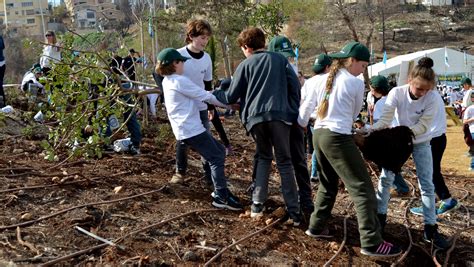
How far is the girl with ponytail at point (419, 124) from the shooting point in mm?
4723

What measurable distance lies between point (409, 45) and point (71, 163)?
180 ft

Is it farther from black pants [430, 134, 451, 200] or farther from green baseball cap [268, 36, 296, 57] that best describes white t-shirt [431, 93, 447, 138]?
green baseball cap [268, 36, 296, 57]

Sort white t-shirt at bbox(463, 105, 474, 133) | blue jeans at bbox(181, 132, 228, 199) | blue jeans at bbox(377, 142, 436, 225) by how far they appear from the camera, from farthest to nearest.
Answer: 1. white t-shirt at bbox(463, 105, 474, 133)
2. blue jeans at bbox(181, 132, 228, 199)
3. blue jeans at bbox(377, 142, 436, 225)

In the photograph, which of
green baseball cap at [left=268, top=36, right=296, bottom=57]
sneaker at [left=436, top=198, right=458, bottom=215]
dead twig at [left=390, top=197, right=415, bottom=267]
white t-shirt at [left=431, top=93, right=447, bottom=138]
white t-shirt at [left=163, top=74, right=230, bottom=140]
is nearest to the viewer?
dead twig at [left=390, top=197, right=415, bottom=267]

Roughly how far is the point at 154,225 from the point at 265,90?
4.68 ft

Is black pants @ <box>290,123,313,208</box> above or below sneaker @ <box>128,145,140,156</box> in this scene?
above

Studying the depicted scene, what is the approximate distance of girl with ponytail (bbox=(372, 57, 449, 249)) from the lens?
4.72 meters

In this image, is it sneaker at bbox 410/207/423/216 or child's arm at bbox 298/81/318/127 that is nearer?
child's arm at bbox 298/81/318/127

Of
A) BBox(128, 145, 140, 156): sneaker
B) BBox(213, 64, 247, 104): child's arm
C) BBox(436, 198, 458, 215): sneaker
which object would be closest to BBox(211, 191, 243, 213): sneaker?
BBox(213, 64, 247, 104): child's arm

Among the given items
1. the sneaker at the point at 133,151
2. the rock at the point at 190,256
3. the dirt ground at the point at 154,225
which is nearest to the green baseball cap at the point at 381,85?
the dirt ground at the point at 154,225

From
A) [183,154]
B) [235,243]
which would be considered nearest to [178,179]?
[183,154]

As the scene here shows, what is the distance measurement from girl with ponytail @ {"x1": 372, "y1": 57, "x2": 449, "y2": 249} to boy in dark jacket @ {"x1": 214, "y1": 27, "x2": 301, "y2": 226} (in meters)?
0.77

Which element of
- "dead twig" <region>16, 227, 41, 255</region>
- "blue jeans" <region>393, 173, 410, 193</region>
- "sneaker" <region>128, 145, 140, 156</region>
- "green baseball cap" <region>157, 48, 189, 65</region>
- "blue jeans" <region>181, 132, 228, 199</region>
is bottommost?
"blue jeans" <region>393, 173, 410, 193</region>

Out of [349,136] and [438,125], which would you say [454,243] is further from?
[349,136]
